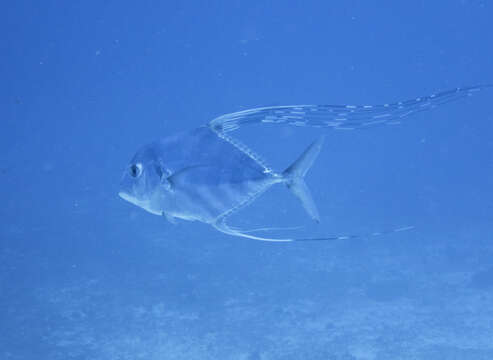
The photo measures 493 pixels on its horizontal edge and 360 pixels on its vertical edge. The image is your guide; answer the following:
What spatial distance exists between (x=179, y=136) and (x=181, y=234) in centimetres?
1044

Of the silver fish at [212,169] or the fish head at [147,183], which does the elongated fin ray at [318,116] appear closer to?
the silver fish at [212,169]

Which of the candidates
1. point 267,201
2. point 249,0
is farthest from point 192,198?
point 249,0

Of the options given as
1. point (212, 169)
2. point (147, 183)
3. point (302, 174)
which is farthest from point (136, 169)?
point (302, 174)

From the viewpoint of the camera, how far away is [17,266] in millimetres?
9578

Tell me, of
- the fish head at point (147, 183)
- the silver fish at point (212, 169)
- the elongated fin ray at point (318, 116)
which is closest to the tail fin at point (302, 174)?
the silver fish at point (212, 169)

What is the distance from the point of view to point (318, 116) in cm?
200

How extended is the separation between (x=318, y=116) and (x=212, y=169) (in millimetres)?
546

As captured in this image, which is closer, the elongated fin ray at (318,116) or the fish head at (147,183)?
the elongated fin ray at (318,116)

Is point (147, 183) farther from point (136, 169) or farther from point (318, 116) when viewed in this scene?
point (318, 116)

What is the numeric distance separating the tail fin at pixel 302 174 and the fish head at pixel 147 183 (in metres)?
0.60

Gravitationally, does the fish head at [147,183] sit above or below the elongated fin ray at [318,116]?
below

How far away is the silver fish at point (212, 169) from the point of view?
1983 millimetres

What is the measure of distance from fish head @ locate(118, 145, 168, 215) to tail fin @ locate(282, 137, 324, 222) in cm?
60

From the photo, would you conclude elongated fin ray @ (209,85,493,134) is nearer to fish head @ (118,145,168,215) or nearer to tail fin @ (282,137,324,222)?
tail fin @ (282,137,324,222)
